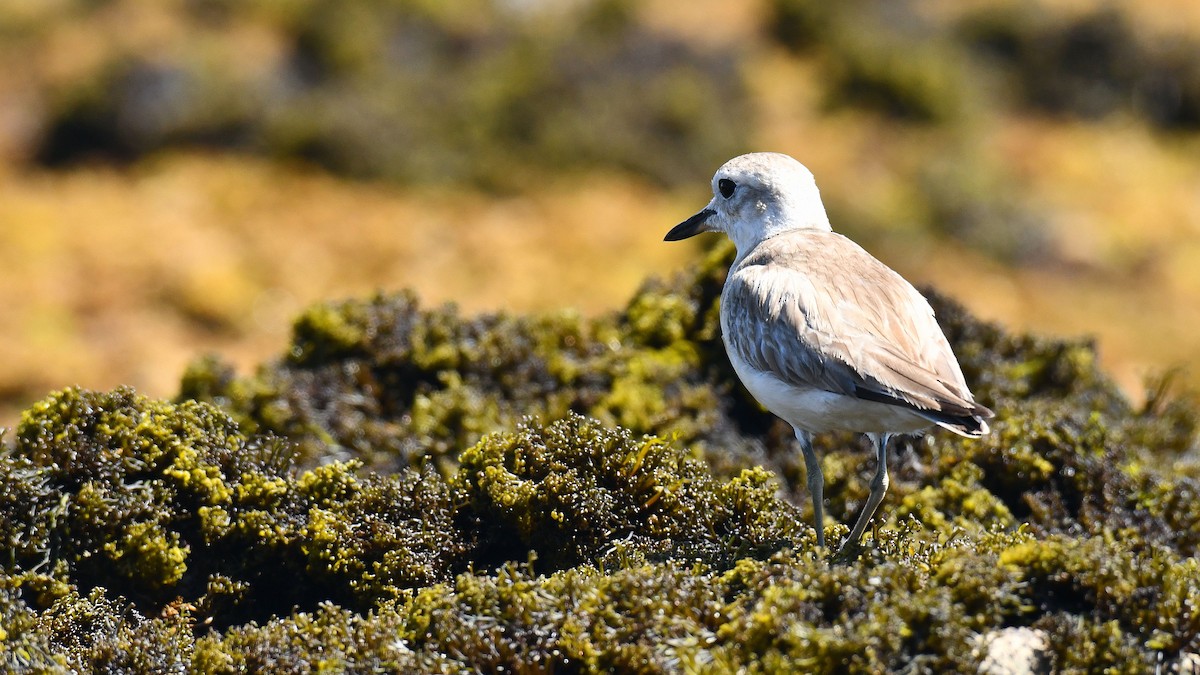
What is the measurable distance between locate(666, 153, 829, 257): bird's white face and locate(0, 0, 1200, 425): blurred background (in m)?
8.81

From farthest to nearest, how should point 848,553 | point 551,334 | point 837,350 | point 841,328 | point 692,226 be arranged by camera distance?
1. point 551,334
2. point 692,226
3. point 841,328
4. point 837,350
5. point 848,553

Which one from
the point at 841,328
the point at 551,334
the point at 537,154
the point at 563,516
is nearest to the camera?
the point at 841,328

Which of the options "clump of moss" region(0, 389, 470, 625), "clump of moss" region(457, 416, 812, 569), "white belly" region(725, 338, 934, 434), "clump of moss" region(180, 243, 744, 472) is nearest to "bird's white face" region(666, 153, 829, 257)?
"white belly" region(725, 338, 934, 434)

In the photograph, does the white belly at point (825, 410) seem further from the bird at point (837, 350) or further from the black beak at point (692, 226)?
the black beak at point (692, 226)

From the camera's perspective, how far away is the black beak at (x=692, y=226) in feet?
26.8

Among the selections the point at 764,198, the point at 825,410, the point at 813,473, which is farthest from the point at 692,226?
the point at 825,410

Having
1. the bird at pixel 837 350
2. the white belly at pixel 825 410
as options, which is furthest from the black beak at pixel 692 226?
the white belly at pixel 825 410

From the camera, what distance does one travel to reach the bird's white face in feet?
25.2

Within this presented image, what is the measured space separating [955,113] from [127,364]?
17.6 m

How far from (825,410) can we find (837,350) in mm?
327

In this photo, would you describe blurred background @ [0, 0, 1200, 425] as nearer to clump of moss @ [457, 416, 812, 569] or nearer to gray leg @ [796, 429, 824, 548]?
clump of moss @ [457, 416, 812, 569]

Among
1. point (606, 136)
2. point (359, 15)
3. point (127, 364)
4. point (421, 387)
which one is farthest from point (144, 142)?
point (421, 387)

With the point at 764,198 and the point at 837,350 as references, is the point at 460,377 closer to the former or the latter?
the point at 764,198

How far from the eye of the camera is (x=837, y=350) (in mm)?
6098
